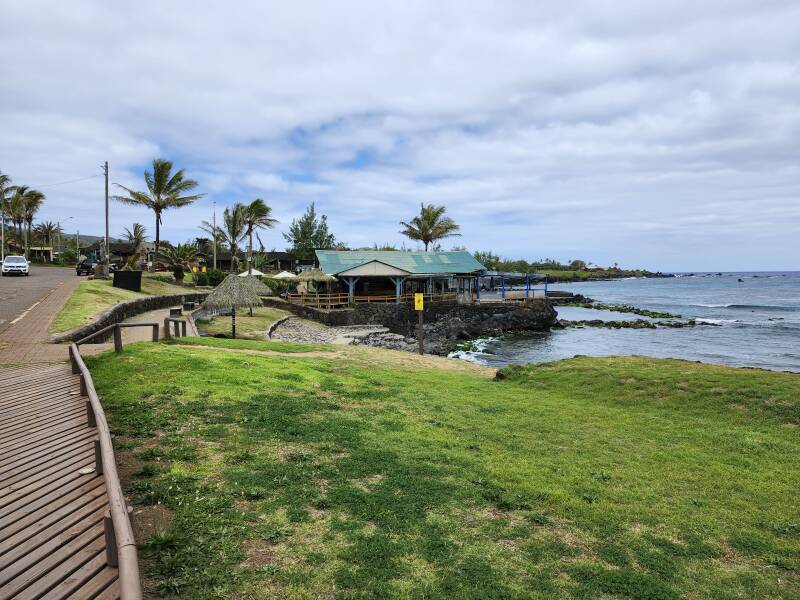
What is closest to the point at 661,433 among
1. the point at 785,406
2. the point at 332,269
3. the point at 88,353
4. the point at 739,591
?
the point at 785,406

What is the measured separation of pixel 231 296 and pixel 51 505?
70.9 ft

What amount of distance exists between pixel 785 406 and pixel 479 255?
4152 inches

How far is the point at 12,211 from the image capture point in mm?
59781

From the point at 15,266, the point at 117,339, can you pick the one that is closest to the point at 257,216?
the point at 15,266

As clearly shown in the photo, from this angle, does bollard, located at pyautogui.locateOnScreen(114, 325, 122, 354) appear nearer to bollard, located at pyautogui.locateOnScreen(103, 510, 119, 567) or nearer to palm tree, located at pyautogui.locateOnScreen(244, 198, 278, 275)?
bollard, located at pyautogui.locateOnScreen(103, 510, 119, 567)

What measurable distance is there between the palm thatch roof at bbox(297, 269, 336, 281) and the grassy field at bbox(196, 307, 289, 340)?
3686 millimetres

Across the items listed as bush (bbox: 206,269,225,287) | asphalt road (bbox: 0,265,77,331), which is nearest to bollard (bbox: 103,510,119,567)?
asphalt road (bbox: 0,265,77,331)

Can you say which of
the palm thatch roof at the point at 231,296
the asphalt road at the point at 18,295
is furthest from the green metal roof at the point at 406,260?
the asphalt road at the point at 18,295

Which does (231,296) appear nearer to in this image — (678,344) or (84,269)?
(84,269)

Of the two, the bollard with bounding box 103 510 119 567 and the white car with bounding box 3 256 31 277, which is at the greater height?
the white car with bounding box 3 256 31 277

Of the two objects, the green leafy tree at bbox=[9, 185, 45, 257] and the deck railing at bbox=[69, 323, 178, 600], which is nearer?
the deck railing at bbox=[69, 323, 178, 600]

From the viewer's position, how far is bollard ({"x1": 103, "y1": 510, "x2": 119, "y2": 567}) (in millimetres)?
3762

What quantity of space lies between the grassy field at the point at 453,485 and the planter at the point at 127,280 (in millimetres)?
20752

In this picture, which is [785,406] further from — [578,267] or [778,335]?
[578,267]
